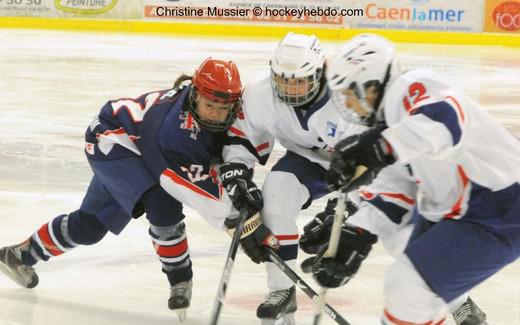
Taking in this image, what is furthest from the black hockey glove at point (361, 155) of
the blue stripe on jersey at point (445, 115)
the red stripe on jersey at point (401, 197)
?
the red stripe on jersey at point (401, 197)

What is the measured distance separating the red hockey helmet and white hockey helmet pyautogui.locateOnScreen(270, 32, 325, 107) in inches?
4.8

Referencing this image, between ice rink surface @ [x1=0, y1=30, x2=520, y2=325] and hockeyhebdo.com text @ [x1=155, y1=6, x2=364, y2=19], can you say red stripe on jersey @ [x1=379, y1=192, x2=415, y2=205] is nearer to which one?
ice rink surface @ [x1=0, y1=30, x2=520, y2=325]

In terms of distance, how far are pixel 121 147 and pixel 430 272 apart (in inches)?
47.9

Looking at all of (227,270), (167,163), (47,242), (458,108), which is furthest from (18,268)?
(458,108)

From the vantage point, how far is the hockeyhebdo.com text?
11320 millimetres

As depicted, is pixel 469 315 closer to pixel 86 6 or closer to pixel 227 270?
pixel 227 270

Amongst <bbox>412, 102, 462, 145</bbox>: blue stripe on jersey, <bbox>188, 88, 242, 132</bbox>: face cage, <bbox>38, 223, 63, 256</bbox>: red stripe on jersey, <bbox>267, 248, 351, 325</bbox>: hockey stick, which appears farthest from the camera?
<bbox>38, 223, 63, 256</bbox>: red stripe on jersey

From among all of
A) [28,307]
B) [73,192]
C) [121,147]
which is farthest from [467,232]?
[73,192]

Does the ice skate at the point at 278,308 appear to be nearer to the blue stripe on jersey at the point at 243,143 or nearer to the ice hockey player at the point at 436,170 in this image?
the blue stripe on jersey at the point at 243,143

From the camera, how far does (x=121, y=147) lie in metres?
2.94

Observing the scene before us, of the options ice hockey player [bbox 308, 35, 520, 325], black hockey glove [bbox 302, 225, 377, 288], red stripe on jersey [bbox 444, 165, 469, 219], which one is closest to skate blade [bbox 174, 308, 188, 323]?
black hockey glove [bbox 302, 225, 377, 288]

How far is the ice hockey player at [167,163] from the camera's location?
280cm

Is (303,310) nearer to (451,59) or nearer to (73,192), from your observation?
(73,192)

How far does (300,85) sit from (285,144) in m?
0.28
